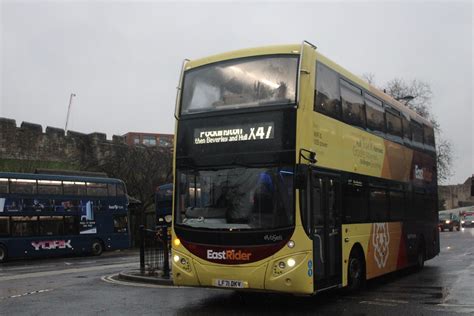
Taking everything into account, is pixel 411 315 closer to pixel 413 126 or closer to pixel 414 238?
pixel 414 238

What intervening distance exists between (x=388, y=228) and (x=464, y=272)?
3.66 meters

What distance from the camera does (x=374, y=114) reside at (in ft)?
40.7

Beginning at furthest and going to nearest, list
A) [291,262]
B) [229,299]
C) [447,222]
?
[447,222]
[229,299]
[291,262]

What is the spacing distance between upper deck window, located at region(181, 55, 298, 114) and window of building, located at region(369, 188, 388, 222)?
3904mm

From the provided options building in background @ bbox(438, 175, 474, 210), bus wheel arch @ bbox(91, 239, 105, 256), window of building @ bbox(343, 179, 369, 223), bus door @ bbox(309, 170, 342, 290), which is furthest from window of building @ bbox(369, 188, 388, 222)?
building in background @ bbox(438, 175, 474, 210)

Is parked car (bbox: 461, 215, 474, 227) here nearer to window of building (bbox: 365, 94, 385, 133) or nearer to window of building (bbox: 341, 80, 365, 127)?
window of building (bbox: 365, 94, 385, 133)

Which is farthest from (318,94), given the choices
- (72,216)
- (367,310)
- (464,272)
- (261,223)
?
(72,216)

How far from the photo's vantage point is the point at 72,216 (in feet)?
88.7

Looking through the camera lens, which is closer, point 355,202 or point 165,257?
point 355,202

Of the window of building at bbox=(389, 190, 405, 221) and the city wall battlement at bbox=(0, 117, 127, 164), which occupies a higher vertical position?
the city wall battlement at bbox=(0, 117, 127, 164)

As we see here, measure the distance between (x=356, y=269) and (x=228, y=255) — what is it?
3340mm

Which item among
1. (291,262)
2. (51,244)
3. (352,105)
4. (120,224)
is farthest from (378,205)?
(120,224)

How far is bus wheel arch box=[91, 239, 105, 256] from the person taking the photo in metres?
28.6

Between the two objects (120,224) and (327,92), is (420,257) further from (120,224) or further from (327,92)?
(120,224)
